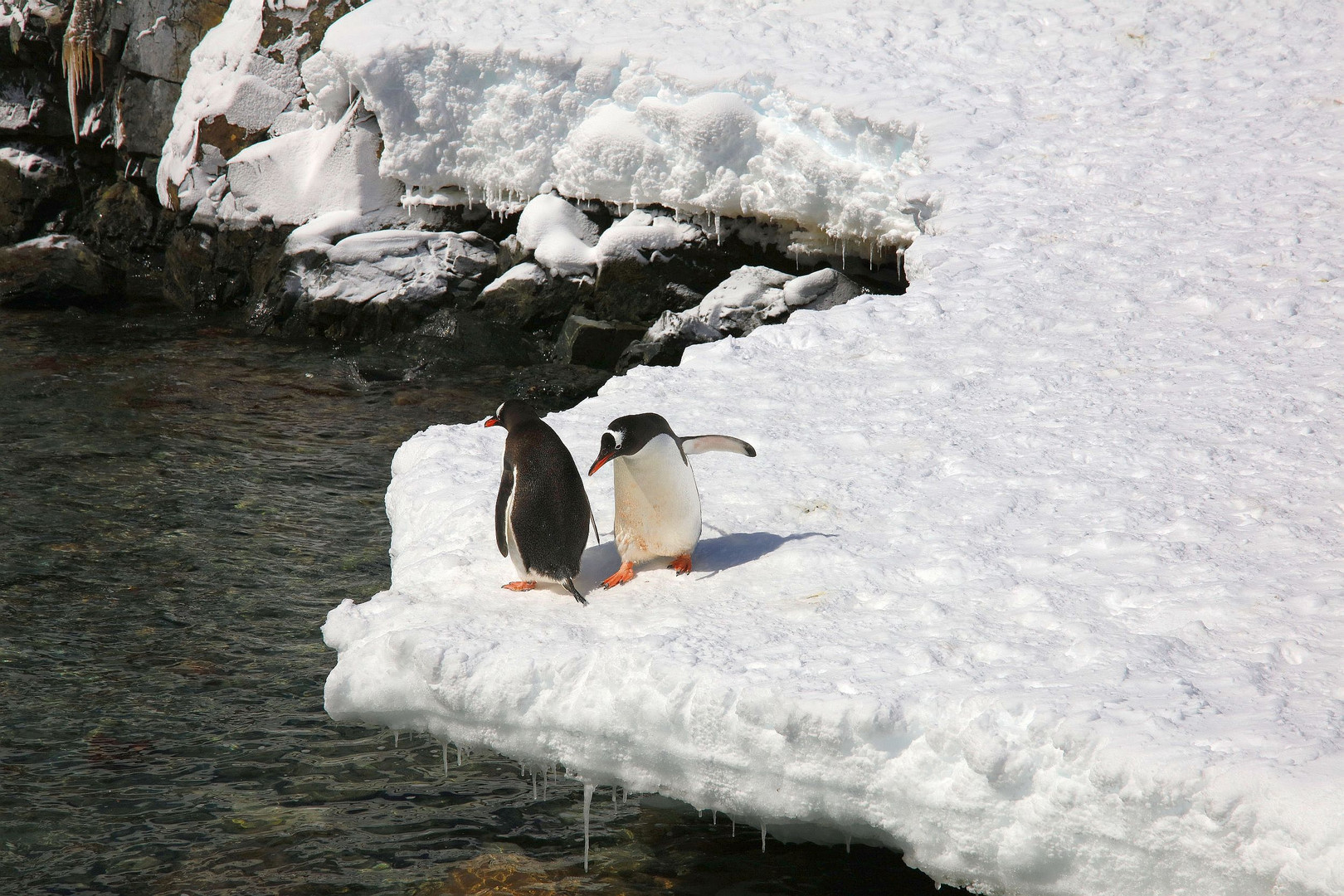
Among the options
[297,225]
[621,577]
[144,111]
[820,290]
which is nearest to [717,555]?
[621,577]

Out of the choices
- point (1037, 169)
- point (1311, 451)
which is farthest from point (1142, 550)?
point (1037, 169)

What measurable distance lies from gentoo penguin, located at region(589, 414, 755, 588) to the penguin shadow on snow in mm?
79

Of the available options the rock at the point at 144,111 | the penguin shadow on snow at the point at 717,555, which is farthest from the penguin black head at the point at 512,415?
the rock at the point at 144,111

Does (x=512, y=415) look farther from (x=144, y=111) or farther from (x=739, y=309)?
(x=144, y=111)

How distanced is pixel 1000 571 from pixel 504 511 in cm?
156

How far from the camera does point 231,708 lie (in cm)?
442

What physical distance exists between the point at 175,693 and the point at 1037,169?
5667 mm

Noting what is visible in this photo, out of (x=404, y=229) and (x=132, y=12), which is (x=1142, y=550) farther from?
(x=132, y=12)

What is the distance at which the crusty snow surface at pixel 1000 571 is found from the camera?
2.82 metres

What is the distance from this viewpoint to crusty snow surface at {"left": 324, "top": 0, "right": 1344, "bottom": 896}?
2.82 metres

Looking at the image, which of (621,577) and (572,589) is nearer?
(572,589)

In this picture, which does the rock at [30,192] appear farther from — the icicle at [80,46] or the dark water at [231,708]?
the dark water at [231,708]

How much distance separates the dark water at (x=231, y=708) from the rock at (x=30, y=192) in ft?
13.8

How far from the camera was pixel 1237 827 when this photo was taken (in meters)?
2.62
